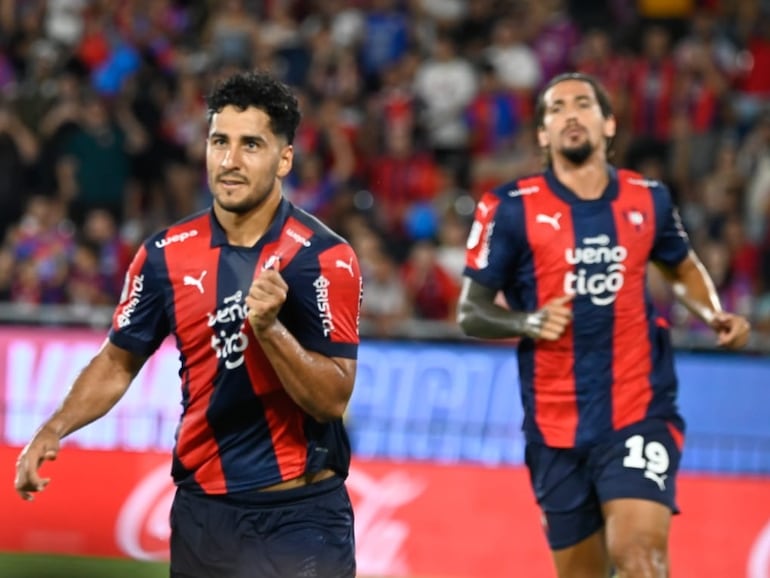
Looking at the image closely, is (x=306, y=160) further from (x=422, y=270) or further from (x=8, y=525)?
(x=8, y=525)

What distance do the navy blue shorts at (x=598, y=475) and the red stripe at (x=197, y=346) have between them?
174cm

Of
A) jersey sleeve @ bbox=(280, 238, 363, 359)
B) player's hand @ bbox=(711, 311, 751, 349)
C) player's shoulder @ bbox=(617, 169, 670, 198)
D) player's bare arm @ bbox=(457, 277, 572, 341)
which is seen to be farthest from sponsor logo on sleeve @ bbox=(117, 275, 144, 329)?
player's hand @ bbox=(711, 311, 751, 349)

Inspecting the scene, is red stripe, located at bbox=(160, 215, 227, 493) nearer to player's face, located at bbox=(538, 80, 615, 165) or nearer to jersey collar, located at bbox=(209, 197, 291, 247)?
jersey collar, located at bbox=(209, 197, 291, 247)

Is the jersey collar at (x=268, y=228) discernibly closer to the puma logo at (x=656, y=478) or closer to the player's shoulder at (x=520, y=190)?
the player's shoulder at (x=520, y=190)

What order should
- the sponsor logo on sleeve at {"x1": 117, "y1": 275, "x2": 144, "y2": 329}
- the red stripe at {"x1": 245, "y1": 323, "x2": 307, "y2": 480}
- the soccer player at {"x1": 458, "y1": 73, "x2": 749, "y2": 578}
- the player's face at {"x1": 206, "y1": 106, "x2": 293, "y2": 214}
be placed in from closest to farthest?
the player's face at {"x1": 206, "y1": 106, "x2": 293, "y2": 214} < the red stripe at {"x1": 245, "y1": 323, "x2": 307, "y2": 480} < the sponsor logo on sleeve at {"x1": 117, "y1": 275, "x2": 144, "y2": 329} < the soccer player at {"x1": 458, "y1": 73, "x2": 749, "y2": 578}

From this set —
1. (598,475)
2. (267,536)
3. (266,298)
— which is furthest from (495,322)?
(266,298)

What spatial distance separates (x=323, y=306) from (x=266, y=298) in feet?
1.37

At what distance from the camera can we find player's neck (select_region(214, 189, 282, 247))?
15.6ft

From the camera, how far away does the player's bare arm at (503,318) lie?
593cm

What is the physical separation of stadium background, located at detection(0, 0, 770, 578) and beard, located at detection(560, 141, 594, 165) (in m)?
2.88

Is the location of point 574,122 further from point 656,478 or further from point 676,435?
point 656,478

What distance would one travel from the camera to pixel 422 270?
467 inches

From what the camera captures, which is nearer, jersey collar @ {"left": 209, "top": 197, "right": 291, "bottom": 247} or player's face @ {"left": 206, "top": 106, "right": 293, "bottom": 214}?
player's face @ {"left": 206, "top": 106, "right": 293, "bottom": 214}

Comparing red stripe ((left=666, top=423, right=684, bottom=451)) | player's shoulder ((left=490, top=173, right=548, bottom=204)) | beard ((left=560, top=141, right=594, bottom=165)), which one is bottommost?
red stripe ((left=666, top=423, right=684, bottom=451))
